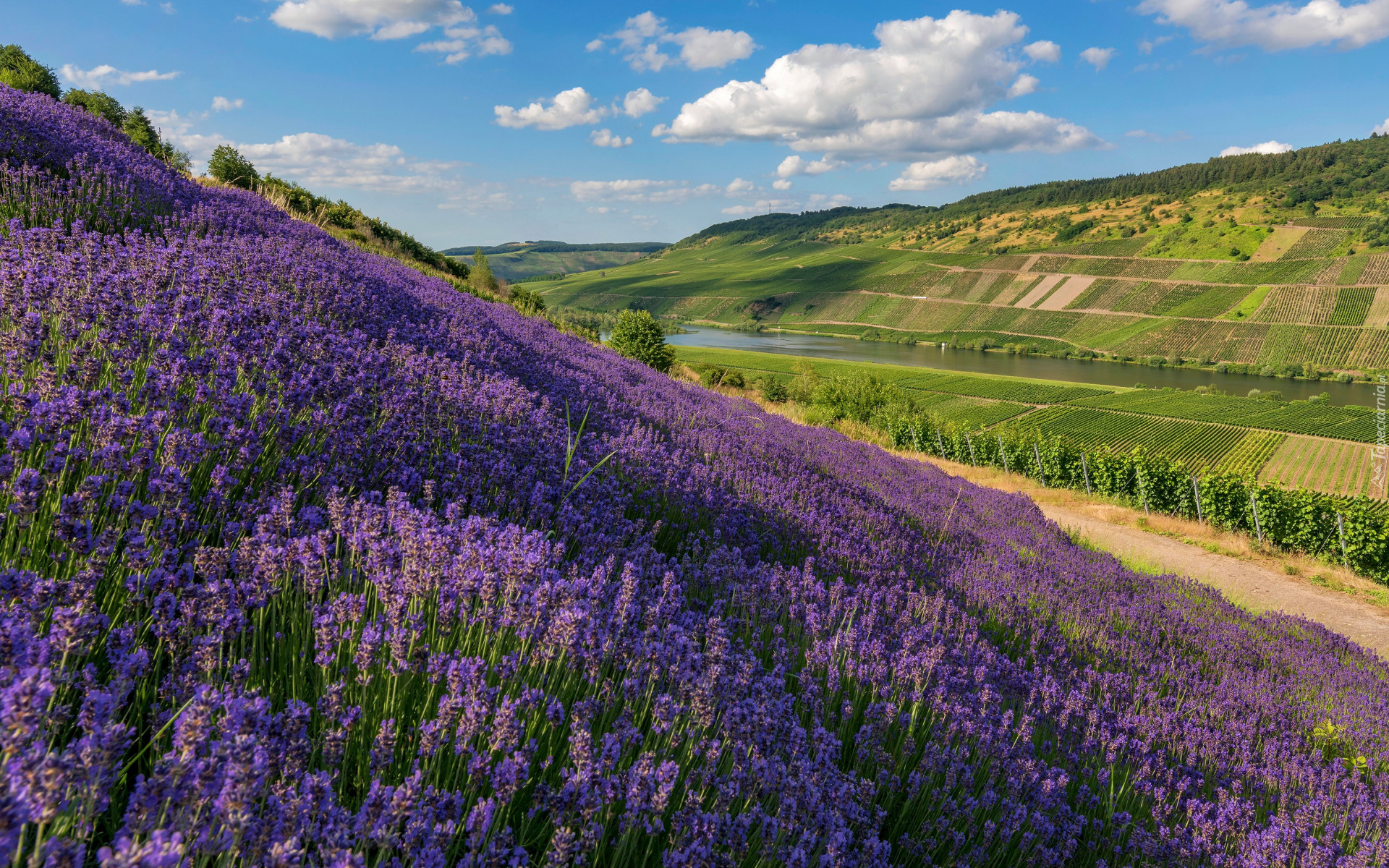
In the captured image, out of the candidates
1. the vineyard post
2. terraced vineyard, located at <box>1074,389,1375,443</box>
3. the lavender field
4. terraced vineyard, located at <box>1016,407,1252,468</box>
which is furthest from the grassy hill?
the lavender field

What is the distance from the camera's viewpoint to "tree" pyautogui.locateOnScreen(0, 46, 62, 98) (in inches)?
667

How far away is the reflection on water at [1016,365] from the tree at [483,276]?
86.2m

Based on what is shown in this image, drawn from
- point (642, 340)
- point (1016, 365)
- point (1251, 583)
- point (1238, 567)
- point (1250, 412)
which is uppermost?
point (642, 340)

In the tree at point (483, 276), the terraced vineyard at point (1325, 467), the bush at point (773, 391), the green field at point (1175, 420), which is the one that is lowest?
the terraced vineyard at point (1325, 467)

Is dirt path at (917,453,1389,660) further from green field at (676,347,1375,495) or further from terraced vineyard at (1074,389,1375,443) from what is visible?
terraced vineyard at (1074,389,1375,443)

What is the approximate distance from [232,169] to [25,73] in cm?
543

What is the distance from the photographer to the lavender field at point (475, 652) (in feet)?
4.19

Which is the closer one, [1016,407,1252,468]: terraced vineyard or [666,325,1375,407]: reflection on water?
[1016,407,1252,468]: terraced vineyard

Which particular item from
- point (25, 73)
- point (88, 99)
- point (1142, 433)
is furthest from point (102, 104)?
point (1142, 433)

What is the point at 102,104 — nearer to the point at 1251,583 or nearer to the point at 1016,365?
the point at 1251,583

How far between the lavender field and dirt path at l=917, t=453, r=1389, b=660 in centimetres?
922

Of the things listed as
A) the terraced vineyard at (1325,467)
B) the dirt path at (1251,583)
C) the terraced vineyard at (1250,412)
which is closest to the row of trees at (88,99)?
the dirt path at (1251,583)

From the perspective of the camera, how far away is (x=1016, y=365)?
10975 centimetres

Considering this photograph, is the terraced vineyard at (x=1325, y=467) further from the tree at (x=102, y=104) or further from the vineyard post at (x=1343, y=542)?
the tree at (x=102, y=104)
